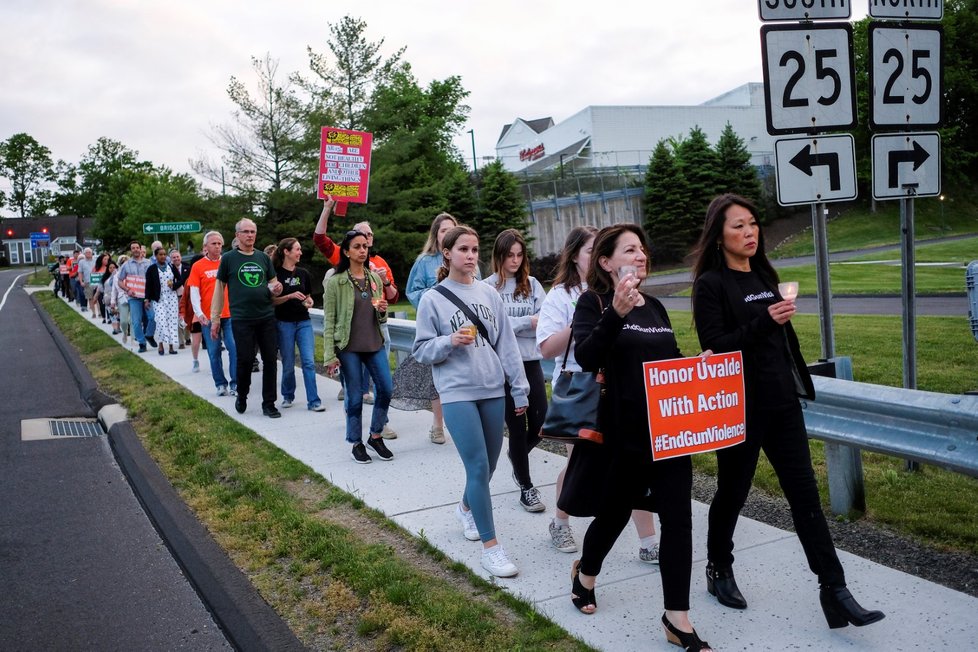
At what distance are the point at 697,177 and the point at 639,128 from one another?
17887 mm

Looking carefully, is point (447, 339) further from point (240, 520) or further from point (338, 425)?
point (338, 425)

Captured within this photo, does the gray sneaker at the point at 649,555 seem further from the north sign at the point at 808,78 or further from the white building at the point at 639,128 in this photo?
the white building at the point at 639,128

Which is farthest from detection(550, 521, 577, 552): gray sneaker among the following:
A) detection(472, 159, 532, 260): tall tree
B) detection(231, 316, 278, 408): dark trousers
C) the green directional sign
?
detection(472, 159, 532, 260): tall tree

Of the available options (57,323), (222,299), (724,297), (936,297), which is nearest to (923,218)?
(936,297)

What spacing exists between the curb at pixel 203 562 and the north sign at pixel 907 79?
15.6 feet

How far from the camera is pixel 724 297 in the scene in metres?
3.94

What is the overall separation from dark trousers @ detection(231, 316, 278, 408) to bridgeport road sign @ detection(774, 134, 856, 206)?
5932mm

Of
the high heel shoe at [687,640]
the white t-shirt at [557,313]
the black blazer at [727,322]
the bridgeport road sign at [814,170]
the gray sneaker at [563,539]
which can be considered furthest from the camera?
the bridgeport road sign at [814,170]

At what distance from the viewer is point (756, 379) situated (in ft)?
12.8

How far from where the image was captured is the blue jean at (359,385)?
24.3 ft

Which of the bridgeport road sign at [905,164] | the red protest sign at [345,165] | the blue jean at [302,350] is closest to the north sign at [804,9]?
the bridgeport road sign at [905,164]

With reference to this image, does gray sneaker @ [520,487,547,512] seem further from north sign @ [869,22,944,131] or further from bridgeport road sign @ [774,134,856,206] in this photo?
north sign @ [869,22,944,131]

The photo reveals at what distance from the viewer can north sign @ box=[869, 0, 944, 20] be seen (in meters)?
5.74

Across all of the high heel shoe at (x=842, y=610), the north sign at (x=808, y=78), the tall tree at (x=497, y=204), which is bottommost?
the high heel shoe at (x=842, y=610)
